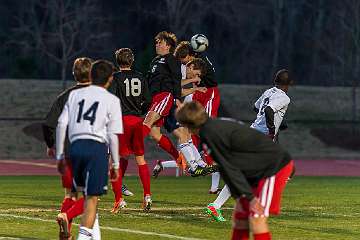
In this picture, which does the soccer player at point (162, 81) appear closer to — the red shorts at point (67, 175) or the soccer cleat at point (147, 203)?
the soccer cleat at point (147, 203)

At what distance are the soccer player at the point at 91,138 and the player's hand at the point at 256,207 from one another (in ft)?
5.46

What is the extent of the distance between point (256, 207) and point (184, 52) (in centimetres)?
753

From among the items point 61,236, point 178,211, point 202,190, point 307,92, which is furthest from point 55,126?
point 307,92

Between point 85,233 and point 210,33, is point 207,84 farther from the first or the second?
point 210,33

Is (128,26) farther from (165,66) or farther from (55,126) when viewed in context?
(55,126)

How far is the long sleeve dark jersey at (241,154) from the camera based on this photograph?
9.80m

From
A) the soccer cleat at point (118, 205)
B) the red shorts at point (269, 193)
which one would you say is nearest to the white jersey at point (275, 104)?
the soccer cleat at point (118, 205)

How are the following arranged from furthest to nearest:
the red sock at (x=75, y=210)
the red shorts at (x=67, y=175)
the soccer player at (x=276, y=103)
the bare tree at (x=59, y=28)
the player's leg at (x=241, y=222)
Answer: the bare tree at (x=59, y=28), the soccer player at (x=276, y=103), the red sock at (x=75, y=210), the red shorts at (x=67, y=175), the player's leg at (x=241, y=222)

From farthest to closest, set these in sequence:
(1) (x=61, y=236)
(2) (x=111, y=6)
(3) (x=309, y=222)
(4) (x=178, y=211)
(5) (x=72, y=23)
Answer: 1. (2) (x=111, y=6)
2. (5) (x=72, y=23)
3. (4) (x=178, y=211)
4. (3) (x=309, y=222)
5. (1) (x=61, y=236)

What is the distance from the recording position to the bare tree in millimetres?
43125

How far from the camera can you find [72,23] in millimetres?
43844

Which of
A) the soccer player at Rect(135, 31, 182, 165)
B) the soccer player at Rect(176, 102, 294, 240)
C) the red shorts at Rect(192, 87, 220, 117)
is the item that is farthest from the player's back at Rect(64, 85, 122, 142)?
the red shorts at Rect(192, 87, 220, 117)

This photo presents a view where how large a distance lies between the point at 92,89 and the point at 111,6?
43662mm

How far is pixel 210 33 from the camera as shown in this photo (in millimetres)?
54844
